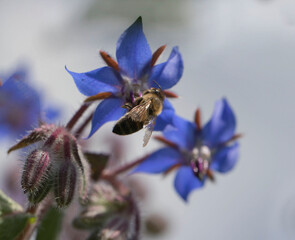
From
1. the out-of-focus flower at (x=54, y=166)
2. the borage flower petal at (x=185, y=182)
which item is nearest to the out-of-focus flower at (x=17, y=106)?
the out-of-focus flower at (x=54, y=166)

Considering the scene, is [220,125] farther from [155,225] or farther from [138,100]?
[155,225]

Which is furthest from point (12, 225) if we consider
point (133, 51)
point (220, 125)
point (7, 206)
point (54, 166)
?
point (220, 125)

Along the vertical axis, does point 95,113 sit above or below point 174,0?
below

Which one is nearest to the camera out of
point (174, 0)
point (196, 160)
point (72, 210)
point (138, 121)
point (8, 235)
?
point (138, 121)

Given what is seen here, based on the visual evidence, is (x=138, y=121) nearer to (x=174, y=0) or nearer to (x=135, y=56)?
(x=135, y=56)

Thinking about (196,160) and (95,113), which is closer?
(95,113)

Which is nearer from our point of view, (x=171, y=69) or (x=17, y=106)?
(x=171, y=69)

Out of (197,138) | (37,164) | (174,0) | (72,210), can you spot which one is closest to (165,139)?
(197,138)

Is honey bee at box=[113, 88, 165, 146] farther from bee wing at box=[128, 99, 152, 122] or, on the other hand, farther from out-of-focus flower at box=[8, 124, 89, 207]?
out-of-focus flower at box=[8, 124, 89, 207]
